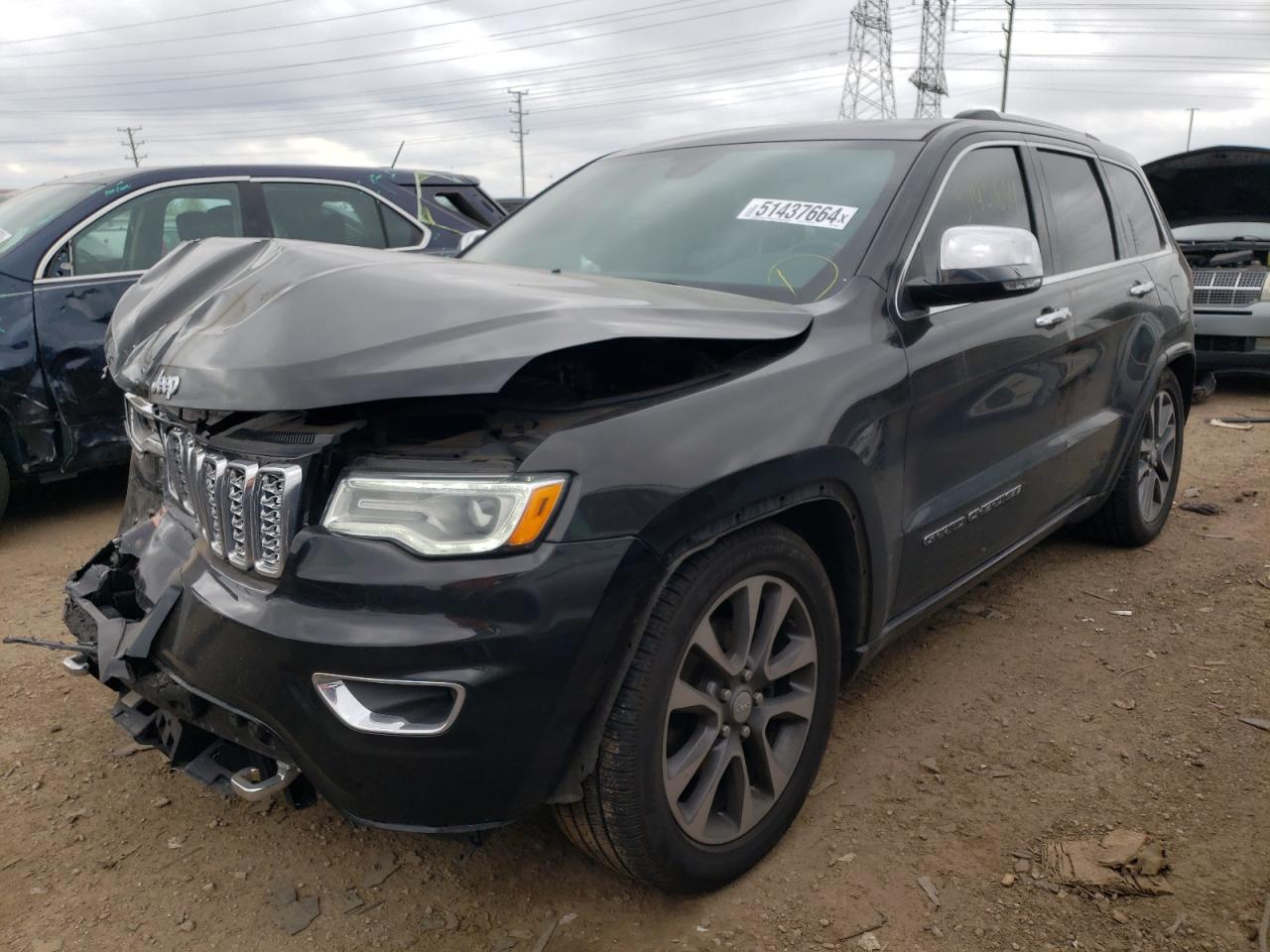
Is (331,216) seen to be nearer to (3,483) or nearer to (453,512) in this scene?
(3,483)

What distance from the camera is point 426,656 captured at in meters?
1.73

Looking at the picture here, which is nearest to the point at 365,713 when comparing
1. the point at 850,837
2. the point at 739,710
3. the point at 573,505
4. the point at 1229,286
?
the point at 573,505

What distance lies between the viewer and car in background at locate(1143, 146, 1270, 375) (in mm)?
Answer: 8148

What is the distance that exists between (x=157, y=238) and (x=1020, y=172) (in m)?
4.04

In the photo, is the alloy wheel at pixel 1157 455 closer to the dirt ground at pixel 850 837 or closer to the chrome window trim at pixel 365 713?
the dirt ground at pixel 850 837

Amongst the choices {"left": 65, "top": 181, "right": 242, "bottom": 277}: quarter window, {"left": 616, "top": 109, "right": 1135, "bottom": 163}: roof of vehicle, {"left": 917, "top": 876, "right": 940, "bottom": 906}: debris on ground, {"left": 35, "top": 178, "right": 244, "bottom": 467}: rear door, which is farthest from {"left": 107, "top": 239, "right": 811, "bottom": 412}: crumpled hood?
{"left": 65, "top": 181, "right": 242, "bottom": 277}: quarter window

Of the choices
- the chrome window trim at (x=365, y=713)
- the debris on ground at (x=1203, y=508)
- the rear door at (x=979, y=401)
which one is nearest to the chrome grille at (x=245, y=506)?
the chrome window trim at (x=365, y=713)

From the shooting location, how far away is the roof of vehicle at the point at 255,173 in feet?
16.6

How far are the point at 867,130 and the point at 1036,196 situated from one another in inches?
29.7

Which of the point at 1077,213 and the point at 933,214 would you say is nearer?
the point at 933,214

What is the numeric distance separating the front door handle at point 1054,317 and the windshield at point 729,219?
75 cm

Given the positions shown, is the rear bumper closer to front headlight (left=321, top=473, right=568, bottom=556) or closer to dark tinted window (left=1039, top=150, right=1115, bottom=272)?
front headlight (left=321, top=473, right=568, bottom=556)

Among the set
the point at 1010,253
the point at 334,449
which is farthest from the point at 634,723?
the point at 1010,253

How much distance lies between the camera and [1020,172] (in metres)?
3.38
